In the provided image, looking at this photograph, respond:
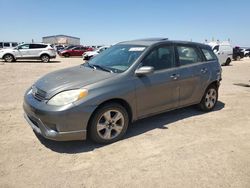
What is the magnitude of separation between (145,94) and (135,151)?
1062 mm

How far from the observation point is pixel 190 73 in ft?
17.2

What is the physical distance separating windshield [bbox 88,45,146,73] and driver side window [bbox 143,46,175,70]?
0.20 meters

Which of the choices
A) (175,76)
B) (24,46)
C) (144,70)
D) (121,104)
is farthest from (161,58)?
(24,46)

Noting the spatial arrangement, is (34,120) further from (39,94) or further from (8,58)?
(8,58)

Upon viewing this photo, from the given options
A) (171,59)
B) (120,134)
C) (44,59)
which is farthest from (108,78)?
(44,59)

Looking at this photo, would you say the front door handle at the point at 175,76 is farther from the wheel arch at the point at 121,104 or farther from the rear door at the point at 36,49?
the rear door at the point at 36,49

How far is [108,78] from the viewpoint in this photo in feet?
13.3

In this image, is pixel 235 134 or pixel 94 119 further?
pixel 235 134

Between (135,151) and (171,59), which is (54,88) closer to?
(135,151)

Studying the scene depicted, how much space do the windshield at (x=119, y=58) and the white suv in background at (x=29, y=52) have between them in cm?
1740

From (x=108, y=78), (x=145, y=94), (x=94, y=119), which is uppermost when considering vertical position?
(x=108, y=78)

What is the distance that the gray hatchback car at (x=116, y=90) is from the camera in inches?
146

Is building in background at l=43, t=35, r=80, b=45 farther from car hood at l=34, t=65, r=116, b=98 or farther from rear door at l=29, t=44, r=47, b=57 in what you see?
car hood at l=34, t=65, r=116, b=98

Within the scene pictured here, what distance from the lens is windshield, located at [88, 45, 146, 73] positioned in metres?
4.45
